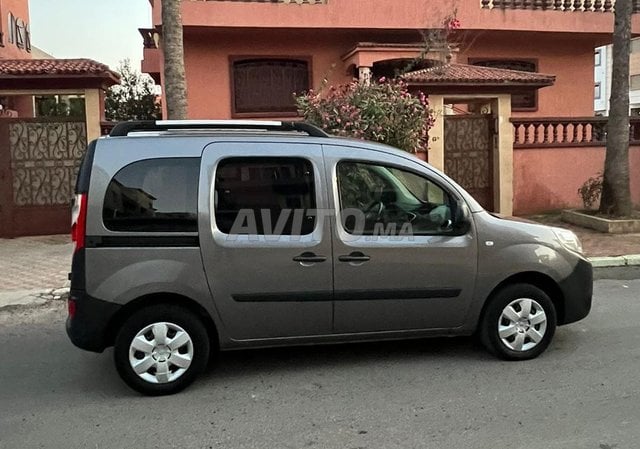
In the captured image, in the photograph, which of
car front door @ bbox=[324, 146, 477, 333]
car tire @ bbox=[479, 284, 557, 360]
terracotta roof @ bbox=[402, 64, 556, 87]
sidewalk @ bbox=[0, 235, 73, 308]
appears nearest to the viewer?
car front door @ bbox=[324, 146, 477, 333]

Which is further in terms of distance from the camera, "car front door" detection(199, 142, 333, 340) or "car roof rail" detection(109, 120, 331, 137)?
"car roof rail" detection(109, 120, 331, 137)

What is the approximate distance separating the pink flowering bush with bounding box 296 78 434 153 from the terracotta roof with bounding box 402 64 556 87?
278cm

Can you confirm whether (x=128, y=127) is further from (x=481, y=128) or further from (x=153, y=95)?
(x=153, y=95)

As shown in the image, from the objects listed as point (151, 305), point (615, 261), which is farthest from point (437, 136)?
point (151, 305)

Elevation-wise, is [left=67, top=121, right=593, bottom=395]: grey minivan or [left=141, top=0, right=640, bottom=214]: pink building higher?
[left=141, top=0, right=640, bottom=214]: pink building

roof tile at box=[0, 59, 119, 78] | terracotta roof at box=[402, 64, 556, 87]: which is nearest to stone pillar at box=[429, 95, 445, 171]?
terracotta roof at box=[402, 64, 556, 87]

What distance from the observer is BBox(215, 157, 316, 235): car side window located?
14.4 feet

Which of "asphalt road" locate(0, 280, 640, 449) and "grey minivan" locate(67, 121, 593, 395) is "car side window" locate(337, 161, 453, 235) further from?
"asphalt road" locate(0, 280, 640, 449)

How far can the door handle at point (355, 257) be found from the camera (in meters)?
4.49

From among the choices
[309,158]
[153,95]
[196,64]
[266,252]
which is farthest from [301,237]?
[153,95]

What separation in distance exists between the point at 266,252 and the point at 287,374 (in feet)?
3.21

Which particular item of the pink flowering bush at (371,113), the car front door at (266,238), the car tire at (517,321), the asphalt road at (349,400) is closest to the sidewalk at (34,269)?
the asphalt road at (349,400)

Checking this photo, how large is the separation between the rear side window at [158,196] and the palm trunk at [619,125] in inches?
339

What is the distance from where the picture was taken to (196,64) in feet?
47.4
